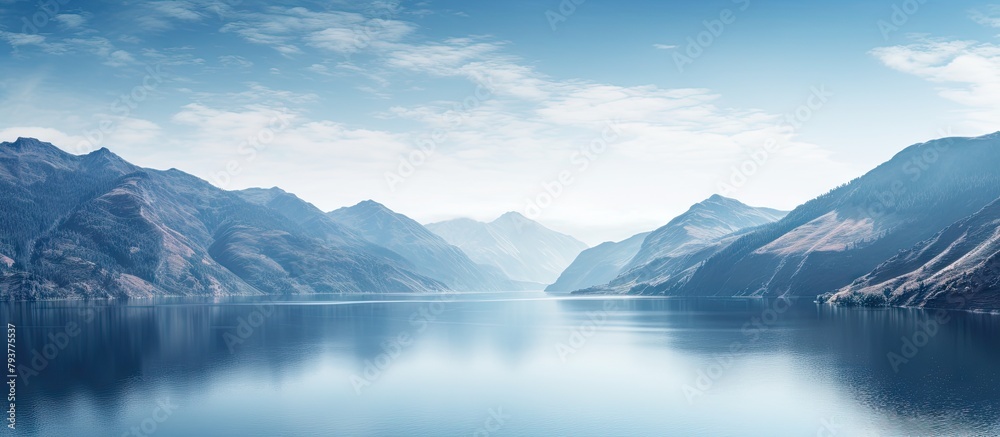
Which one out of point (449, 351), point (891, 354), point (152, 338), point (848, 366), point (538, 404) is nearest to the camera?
point (538, 404)

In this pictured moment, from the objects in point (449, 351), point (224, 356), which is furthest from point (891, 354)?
point (224, 356)

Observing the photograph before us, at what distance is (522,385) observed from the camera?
341 feet

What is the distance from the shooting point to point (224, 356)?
132 m

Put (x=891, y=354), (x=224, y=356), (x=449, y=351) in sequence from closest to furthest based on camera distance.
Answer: (x=891, y=354) → (x=224, y=356) → (x=449, y=351)

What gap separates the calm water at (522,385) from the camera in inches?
2953

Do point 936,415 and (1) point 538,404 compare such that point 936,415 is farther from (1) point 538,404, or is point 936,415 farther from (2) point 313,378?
(2) point 313,378

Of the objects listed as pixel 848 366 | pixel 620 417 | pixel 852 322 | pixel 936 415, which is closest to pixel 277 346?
pixel 620 417

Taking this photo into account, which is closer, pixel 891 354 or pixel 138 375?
pixel 138 375

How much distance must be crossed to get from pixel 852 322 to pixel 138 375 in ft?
561

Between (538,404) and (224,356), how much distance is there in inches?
2810

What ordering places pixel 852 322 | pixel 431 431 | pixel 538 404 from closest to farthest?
pixel 431 431, pixel 538 404, pixel 852 322

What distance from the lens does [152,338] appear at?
163 metres

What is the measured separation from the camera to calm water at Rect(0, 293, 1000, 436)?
246 feet

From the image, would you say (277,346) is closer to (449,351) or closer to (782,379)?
(449,351)
